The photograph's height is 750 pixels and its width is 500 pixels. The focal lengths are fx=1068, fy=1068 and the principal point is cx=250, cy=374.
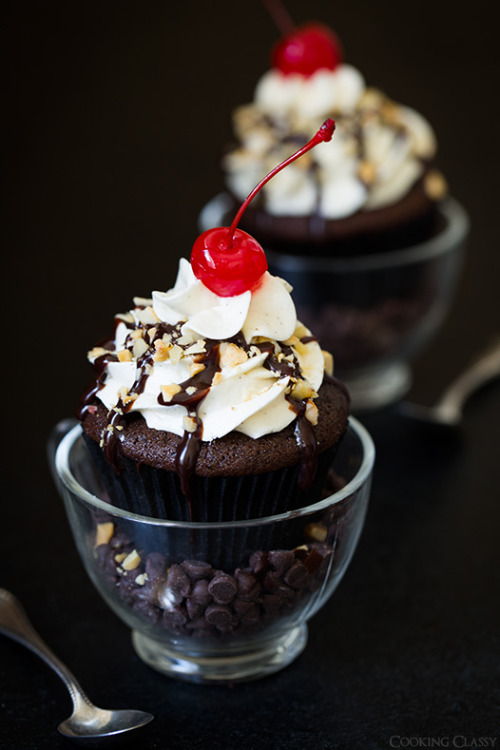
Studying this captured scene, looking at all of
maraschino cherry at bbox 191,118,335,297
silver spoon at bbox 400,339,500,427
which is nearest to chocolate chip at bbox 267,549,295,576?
maraschino cherry at bbox 191,118,335,297

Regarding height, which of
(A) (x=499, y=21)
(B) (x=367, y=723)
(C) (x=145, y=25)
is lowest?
(A) (x=499, y=21)

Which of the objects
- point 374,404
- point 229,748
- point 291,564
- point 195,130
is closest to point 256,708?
point 229,748

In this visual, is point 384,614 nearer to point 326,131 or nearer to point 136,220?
point 326,131

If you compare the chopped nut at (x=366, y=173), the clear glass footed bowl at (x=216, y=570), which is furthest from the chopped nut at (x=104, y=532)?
the chopped nut at (x=366, y=173)

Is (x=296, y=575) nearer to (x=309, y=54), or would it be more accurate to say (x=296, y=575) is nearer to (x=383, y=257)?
(x=383, y=257)

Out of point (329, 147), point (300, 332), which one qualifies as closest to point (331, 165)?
point (329, 147)

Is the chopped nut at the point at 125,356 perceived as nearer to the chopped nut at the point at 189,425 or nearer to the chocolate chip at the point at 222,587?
the chopped nut at the point at 189,425

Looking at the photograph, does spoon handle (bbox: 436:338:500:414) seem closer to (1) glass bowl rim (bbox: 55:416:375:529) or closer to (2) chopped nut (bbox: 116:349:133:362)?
(1) glass bowl rim (bbox: 55:416:375:529)
